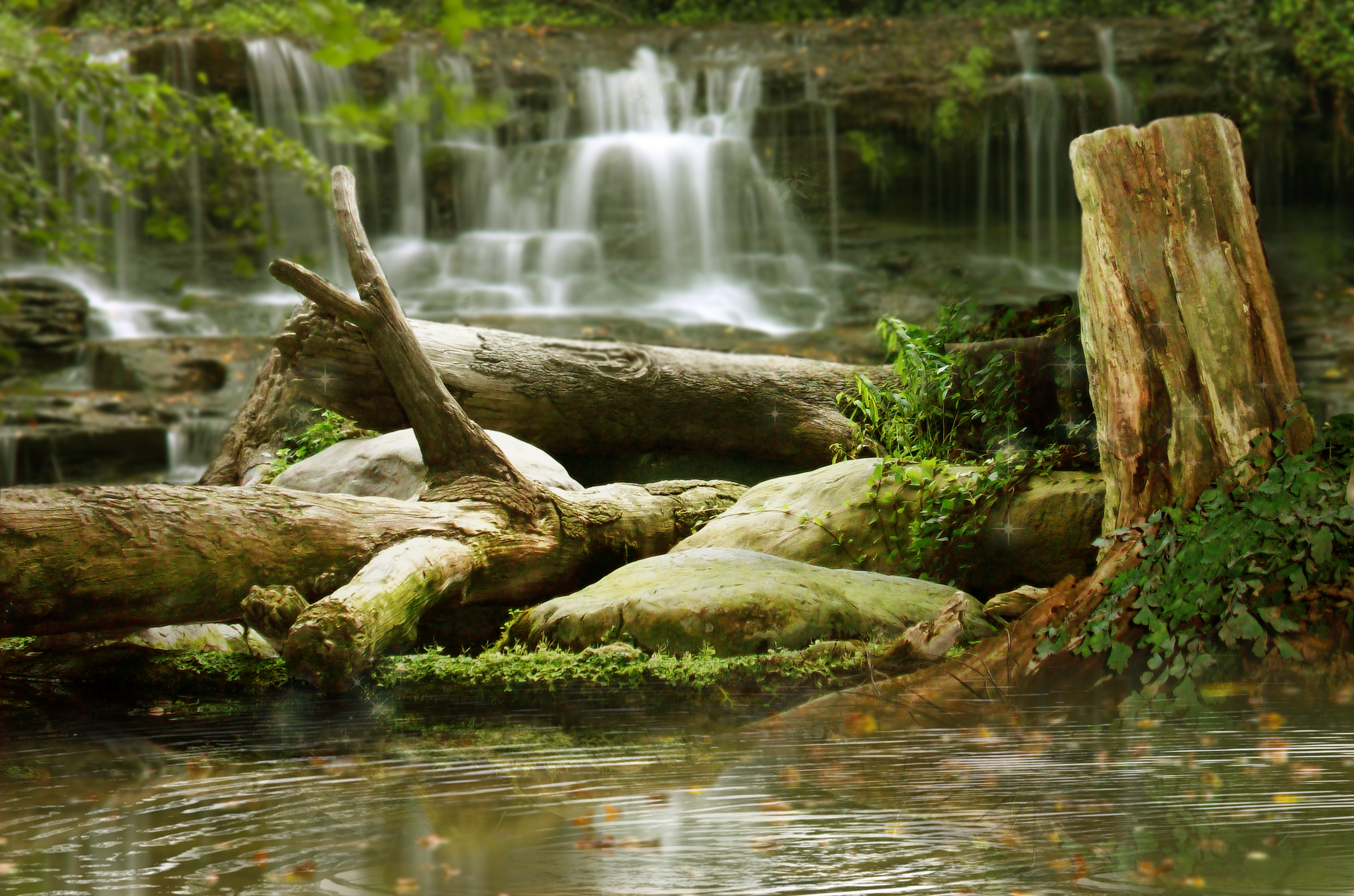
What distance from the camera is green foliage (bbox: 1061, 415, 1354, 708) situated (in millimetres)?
3100

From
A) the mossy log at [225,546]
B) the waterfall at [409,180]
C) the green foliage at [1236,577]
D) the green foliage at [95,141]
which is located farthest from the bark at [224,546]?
the waterfall at [409,180]

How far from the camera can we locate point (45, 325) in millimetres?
10789

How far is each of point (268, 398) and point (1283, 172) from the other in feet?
47.8

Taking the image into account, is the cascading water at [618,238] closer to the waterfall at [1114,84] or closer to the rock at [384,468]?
the waterfall at [1114,84]

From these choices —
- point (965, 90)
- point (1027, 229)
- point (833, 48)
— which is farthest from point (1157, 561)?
point (833, 48)

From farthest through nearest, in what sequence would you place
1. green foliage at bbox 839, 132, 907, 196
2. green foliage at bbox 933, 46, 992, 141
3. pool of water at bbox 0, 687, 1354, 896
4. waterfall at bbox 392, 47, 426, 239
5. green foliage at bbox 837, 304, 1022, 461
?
green foliage at bbox 839, 132, 907, 196, green foliage at bbox 933, 46, 992, 141, waterfall at bbox 392, 47, 426, 239, green foliage at bbox 837, 304, 1022, 461, pool of water at bbox 0, 687, 1354, 896

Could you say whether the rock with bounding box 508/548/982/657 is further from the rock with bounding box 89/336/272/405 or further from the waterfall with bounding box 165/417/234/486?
the rock with bounding box 89/336/272/405

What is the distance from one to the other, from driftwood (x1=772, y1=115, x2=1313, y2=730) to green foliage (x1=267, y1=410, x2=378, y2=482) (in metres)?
4.17

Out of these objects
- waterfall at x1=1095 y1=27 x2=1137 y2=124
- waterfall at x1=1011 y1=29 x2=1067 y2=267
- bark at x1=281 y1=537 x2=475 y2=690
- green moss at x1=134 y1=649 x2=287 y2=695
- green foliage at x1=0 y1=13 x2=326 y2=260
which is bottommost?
green moss at x1=134 y1=649 x2=287 y2=695

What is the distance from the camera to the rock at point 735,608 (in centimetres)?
386

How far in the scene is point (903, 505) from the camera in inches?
185

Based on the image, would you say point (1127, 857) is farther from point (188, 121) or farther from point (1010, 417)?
point (1010, 417)

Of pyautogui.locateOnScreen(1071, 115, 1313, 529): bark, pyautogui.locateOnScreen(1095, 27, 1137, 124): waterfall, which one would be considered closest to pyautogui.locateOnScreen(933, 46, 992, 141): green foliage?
pyautogui.locateOnScreen(1095, 27, 1137, 124): waterfall

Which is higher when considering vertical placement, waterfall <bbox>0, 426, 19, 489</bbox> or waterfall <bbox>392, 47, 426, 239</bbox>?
waterfall <bbox>392, 47, 426, 239</bbox>
